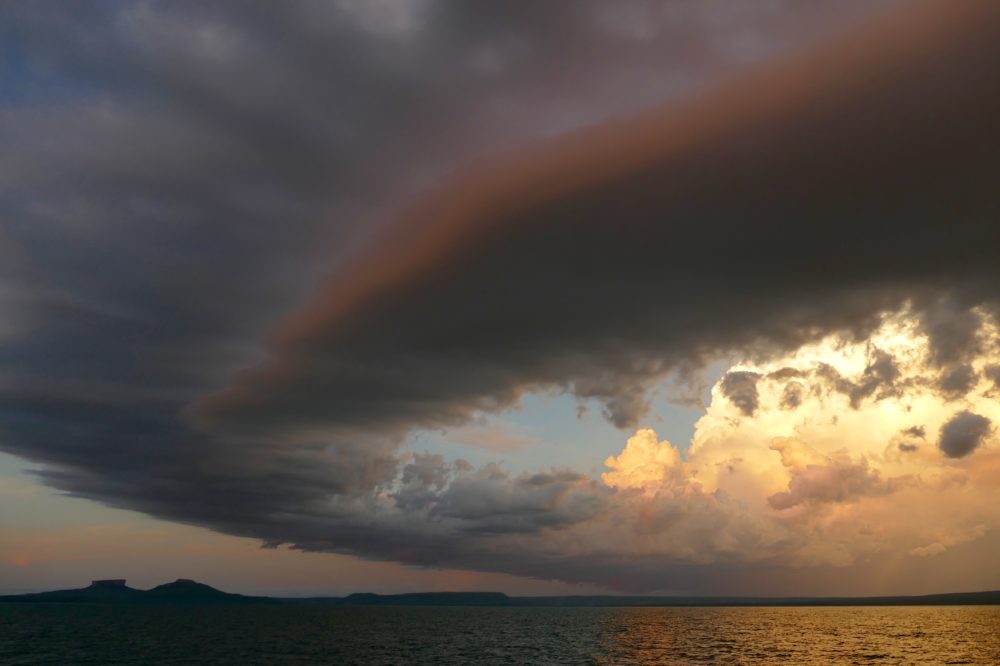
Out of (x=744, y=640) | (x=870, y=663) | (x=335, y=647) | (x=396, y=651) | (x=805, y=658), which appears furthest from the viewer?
(x=744, y=640)

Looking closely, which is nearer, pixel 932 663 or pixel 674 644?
pixel 932 663

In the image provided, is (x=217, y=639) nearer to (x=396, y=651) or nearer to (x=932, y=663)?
(x=396, y=651)

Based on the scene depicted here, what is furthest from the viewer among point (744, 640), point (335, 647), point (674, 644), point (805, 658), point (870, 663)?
point (744, 640)

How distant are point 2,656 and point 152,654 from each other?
26.9m

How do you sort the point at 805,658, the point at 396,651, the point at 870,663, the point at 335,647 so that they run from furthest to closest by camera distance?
the point at 335,647 → the point at 396,651 → the point at 805,658 → the point at 870,663

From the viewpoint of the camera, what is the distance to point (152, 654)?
140 metres

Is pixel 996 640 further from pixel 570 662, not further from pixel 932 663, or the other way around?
pixel 570 662

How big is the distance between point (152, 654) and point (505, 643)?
8060 cm

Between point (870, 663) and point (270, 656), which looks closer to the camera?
point (870, 663)

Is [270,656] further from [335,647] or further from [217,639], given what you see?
[217,639]

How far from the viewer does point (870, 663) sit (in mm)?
125375

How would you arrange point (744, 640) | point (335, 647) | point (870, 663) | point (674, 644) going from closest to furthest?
1. point (870, 663)
2. point (335, 647)
3. point (674, 644)
4. point (744, 640)

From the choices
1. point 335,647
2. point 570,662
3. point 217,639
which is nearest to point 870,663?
point 570,662

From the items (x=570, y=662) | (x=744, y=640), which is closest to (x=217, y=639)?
(x=570, y=662)
